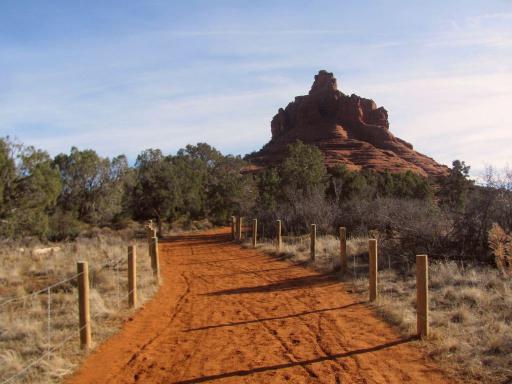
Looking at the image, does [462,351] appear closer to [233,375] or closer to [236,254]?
[233,375]

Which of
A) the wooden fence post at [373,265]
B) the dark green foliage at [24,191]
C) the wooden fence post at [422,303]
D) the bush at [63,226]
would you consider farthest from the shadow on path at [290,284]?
the bush at [63,226]

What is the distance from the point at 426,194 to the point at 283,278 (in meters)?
21.9

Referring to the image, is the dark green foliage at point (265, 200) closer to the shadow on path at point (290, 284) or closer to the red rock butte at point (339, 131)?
the shadow on path at point (290, 284)

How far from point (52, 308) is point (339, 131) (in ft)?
284

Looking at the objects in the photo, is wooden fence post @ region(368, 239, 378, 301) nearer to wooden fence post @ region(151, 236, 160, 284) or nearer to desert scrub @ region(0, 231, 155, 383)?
desert scrub @ region(0, 231, 155, 383)

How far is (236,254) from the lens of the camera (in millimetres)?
20656

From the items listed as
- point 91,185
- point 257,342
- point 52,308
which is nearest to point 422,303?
point 257,342

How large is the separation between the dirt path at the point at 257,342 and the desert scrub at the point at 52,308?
382 mm

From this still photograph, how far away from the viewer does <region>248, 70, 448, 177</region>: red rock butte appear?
8394 centimetres

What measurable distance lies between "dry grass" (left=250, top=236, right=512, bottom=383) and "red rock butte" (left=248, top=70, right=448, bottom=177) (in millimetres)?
67051

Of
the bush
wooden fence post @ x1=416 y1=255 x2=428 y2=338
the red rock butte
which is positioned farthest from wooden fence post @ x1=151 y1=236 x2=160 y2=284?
the red rock butte

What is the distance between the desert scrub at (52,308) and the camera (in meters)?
6.87

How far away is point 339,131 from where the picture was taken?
9388cm

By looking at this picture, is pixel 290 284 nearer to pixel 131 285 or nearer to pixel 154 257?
pixel 154 257
